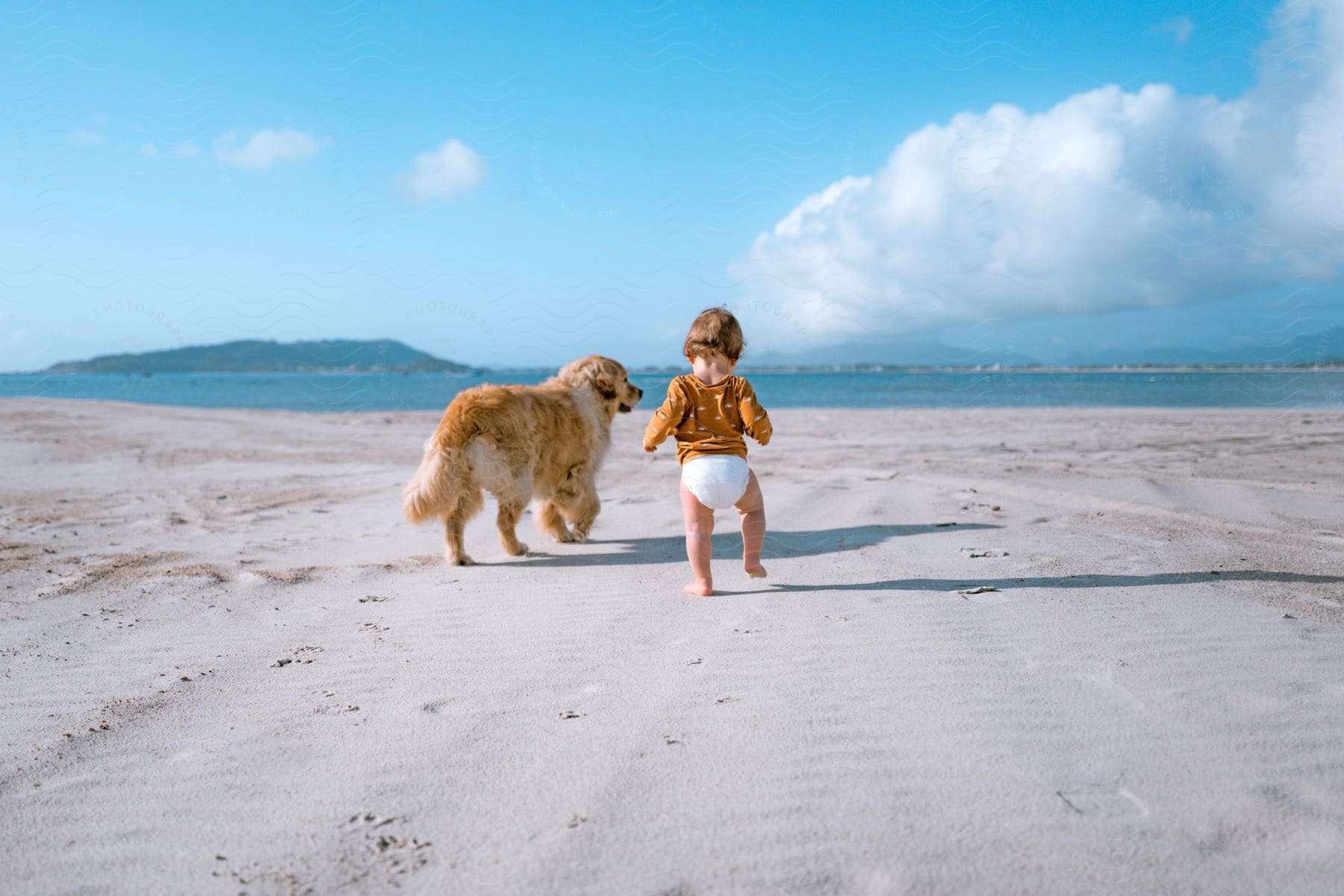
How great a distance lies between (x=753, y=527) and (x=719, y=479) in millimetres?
403

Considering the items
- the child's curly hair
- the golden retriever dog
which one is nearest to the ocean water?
the golden retriever dog

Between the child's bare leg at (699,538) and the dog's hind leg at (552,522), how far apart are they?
209cm

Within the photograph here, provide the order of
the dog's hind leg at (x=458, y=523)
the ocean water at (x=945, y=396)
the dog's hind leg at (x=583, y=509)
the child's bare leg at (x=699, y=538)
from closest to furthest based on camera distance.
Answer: the child's bare leg at (x=699, y=538) < the dog's hind leg at (x=458, y=523) < the dog's hind leg at (x=583, y=509) < the ocean water at (x=945, y=396)

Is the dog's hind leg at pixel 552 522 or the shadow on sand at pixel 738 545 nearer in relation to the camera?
the shadow on sand at pixel 738 545

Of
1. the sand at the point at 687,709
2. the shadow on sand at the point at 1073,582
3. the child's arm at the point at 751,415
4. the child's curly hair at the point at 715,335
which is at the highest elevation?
the child's curly hair at the point at 715,335

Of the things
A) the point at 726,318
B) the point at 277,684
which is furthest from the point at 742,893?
the point at 726,318

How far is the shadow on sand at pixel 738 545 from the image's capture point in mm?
5410

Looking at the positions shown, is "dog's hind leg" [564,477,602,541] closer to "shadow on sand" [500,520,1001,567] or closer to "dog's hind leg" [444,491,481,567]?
"shadow on sand" [500,520,1001,567]

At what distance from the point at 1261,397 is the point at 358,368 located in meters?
28.0

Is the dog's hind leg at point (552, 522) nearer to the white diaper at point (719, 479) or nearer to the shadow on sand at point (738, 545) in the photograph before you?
the shadow on sand at point (738, 545)

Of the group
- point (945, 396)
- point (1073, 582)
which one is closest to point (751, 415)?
point (1073, 582)

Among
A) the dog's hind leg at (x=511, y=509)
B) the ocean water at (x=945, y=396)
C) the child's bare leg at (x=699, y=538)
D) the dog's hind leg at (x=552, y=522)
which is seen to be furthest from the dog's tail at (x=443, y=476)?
the ocean water at (x=945, y=396)

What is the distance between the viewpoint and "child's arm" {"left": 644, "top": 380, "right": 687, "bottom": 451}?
4.21 m

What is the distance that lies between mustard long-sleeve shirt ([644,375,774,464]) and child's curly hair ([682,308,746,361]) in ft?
0.52
